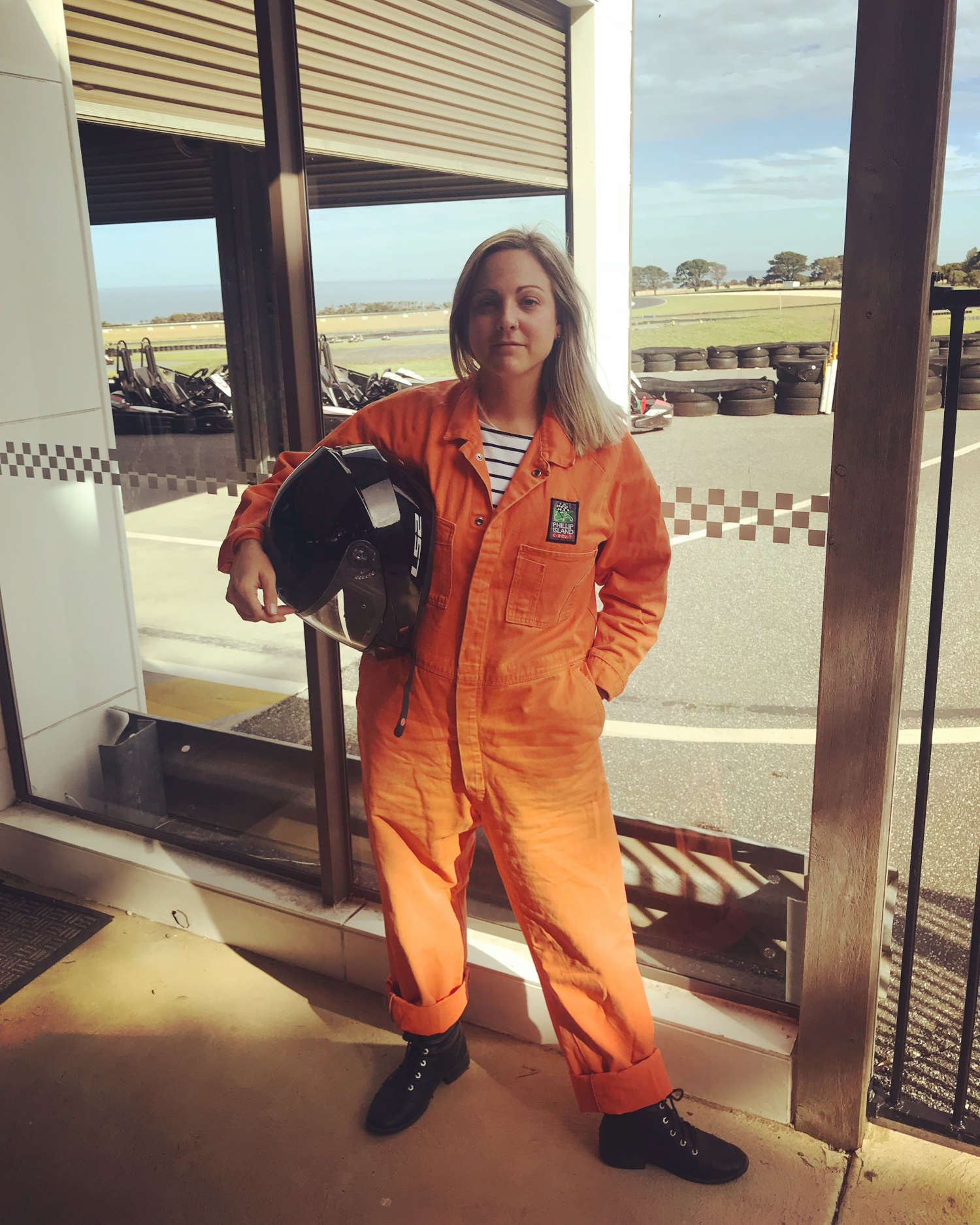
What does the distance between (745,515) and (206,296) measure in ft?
4.66

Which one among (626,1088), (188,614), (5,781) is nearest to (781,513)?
(626,1088)

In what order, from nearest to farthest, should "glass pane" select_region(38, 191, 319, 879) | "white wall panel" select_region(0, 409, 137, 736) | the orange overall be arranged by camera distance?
the orange overall
"glass pane" select_region(38, 191, 319, 879)
"white wall panel" select_region(0, 409, 137, 736)

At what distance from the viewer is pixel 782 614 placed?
1.88 meters

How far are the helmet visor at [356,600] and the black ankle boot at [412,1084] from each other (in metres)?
0.90

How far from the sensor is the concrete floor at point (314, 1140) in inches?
70.7

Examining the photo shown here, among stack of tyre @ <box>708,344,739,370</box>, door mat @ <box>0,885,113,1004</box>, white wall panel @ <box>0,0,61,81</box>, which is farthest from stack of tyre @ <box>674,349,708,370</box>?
door mat @ <box>0,885,113,1004</box>

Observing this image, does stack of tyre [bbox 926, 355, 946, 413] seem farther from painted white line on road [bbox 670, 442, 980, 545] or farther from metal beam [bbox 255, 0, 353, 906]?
metal beam [bbox 255, 0, 353, 906]

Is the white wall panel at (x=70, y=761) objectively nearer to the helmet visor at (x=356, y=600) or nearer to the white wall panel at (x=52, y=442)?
the white wall panel at (x=52, y=442)

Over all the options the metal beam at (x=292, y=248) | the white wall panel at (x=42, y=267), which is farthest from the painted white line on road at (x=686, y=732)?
the white wall panel at (x=42, y=267)

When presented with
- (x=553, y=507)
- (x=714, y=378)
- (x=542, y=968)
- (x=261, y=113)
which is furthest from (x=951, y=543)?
(x=261, y=113)

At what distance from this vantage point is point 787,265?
1636 mm

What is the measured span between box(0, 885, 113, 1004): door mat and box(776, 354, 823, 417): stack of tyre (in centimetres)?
224

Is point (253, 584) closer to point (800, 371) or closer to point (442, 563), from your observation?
point (442, 563)

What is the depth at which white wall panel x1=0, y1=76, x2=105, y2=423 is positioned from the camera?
2570 millimetres
